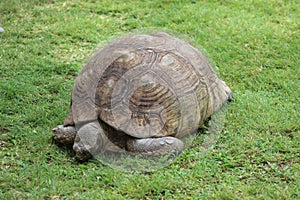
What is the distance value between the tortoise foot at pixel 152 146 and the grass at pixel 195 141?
0.17 metres

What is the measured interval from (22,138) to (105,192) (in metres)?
1.33

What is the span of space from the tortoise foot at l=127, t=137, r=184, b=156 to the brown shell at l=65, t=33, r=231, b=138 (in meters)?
0.06

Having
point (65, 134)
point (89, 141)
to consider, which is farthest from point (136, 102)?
point (65, 134)

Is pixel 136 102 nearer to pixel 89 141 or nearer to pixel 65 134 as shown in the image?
pixel 89 141

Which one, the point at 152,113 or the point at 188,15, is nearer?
the point at 152,113

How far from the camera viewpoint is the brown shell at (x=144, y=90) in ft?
15.4

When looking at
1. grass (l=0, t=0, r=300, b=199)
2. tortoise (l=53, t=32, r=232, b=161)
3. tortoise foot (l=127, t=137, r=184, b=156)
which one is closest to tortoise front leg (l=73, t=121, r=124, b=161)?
tortoise (l=53, t=32, r=232, b=161)

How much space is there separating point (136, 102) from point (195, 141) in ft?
2.63

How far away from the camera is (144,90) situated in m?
4.74


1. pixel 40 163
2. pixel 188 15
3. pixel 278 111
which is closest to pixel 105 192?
pixel 40 163

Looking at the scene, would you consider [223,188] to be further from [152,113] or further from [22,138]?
[22,138]

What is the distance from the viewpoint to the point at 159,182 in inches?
172

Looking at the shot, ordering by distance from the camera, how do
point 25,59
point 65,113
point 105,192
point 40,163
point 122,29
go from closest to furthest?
1. point 105,192
2. point 40,163
3. point 65,113
4. point 25,59
5. point 122,29

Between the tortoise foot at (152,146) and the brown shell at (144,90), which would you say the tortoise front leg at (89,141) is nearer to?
the brown shell at (144,90)
